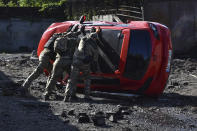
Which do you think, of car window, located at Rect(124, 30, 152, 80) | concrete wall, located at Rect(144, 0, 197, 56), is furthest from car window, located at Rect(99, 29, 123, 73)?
concrete wall, located at Rect(144, 0, 197, 56)

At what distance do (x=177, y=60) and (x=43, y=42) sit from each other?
718 centimetres

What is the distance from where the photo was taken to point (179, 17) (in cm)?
2008

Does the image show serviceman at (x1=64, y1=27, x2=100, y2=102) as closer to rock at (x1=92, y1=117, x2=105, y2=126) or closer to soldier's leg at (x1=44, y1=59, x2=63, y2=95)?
soldier's leg at (x1=44, y1=59, x2=63, y2=95)

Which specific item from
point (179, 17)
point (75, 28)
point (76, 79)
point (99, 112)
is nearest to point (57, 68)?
point (76, 79)

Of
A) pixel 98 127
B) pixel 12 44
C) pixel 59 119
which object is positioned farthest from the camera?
pixel 12 44

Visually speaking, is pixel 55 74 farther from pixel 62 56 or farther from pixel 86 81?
pixel 86 81

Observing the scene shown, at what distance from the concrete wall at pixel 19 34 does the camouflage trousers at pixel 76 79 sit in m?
17.5

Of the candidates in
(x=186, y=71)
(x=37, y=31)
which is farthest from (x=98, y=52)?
(x=37, y=31)

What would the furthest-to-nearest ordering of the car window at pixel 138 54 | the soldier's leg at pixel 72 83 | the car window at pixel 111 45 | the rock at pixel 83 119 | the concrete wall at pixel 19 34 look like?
the concrete wall at pixel 19 34
the car window at pixel 111 45
the car window at pixel 138 54
the soldier's leg at pixel 72 83
the rock at pixel 83 119

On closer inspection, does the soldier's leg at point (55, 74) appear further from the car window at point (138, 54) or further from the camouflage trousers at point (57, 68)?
the car window at point (138, 54)

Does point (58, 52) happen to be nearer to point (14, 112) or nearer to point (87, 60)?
point (87, 60)

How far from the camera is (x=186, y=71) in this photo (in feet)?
51.5

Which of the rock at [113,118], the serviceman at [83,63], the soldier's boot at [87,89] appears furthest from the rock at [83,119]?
the soldier's boot at [87,89]

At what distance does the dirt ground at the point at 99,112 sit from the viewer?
25.5 ft
